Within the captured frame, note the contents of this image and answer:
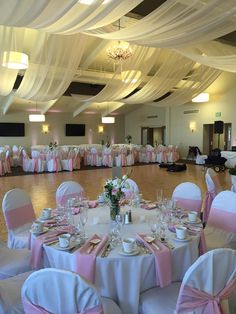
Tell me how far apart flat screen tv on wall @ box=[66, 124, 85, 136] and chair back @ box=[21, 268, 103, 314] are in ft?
52.5

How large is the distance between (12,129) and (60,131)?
9.16 ft

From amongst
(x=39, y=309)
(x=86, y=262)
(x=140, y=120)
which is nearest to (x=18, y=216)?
(x=86, y=262)

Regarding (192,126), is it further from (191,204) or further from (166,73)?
(191,204)

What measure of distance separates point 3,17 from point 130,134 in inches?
642

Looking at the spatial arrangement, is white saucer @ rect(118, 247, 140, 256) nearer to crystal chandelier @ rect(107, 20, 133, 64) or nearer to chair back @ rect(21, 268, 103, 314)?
chair back @ rect(21, 268, 103, 314)

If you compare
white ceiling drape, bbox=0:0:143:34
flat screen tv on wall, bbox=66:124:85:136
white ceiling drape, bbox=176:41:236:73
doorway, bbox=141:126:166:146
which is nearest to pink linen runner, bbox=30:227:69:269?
white ceiling drape, bbox=0:0:143:34

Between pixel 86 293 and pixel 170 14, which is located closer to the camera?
pixel 86 293

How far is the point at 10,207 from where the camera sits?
10.0ft

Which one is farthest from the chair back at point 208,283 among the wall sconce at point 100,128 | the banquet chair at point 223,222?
the wall sconce at point 100,128

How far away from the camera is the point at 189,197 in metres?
3.53

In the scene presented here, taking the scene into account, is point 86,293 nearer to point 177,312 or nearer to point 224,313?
point 177,312

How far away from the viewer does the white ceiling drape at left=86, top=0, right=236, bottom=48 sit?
3.48 m

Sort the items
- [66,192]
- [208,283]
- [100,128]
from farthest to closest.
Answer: [100,128]
[66,192]
[208,283]

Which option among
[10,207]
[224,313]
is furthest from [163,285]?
[10,207]
